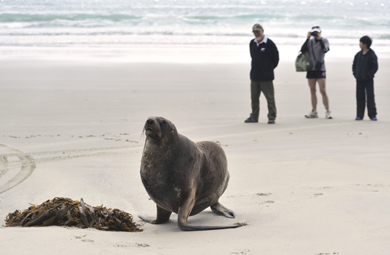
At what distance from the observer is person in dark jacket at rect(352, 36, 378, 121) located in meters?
10.4

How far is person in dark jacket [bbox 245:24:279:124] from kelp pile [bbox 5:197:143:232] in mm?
6548

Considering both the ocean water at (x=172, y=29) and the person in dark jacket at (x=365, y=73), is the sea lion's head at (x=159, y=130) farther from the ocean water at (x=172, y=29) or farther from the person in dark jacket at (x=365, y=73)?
the ocean water at (x=172, y=29)

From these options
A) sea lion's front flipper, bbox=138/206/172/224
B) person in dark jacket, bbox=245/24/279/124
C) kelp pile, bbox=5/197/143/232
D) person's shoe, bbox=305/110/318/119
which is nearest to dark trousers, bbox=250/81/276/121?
person in dark jacket, bbox=245/24/279/124

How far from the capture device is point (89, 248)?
3.09 metres

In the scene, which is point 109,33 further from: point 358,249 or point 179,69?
point 358,249

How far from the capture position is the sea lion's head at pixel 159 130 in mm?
3617

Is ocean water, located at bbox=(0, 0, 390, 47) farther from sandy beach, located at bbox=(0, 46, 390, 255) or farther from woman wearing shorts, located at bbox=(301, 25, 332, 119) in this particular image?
woman wearing shorts, located at bbox=(301, 25, 332, 119)

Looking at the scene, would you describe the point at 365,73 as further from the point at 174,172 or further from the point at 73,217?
the point at 73,217

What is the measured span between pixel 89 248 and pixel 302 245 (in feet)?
4.60

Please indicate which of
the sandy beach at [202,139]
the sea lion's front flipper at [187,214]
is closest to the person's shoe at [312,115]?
the sandy beach at [202,139]

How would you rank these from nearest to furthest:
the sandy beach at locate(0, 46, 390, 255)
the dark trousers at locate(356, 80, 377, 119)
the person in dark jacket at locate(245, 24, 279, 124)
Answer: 1. the sandy beach at locate(0, 46, 390, 255)
2. the person in dark jacket at locate(245, 24, 279, 124)
3. the dark trousers at locate(356, 80, 377, 119)

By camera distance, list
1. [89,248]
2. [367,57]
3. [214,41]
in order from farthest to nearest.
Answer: [214,41], [367,57], [89,248]

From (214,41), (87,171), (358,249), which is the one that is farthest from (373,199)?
(214,41)

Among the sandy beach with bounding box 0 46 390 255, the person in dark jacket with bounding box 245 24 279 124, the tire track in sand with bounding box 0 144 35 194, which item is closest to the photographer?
the sandy beach with bounding box 0 46 390 255
